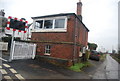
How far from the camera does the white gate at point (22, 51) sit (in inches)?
328

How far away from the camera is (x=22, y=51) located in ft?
30.1

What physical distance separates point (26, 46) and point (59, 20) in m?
4.67

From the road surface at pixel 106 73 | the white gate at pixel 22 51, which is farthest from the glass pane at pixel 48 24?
the road surface at pixel 106 73

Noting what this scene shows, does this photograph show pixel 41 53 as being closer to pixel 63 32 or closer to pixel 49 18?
pixel 63 32

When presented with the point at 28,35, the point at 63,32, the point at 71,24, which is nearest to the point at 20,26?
the point at 63,32

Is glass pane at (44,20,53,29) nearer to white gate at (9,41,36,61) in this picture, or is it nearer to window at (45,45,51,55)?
window at (45,45,51,55)

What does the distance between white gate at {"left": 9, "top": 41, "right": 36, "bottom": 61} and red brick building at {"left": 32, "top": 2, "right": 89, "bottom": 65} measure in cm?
130

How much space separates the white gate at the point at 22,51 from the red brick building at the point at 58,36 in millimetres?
1299

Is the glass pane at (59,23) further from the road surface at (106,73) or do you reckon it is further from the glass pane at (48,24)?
the road surface at (106,73)

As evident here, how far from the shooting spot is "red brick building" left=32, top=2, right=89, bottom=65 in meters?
10.6

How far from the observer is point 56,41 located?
11094mm

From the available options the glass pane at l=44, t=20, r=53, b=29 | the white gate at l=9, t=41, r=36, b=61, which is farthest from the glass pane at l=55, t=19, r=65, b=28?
the white gate at l=9, t=41, r=36, b=61

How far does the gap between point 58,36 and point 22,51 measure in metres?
4.09

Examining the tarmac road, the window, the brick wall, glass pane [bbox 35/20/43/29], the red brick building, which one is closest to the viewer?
the tarmac road
